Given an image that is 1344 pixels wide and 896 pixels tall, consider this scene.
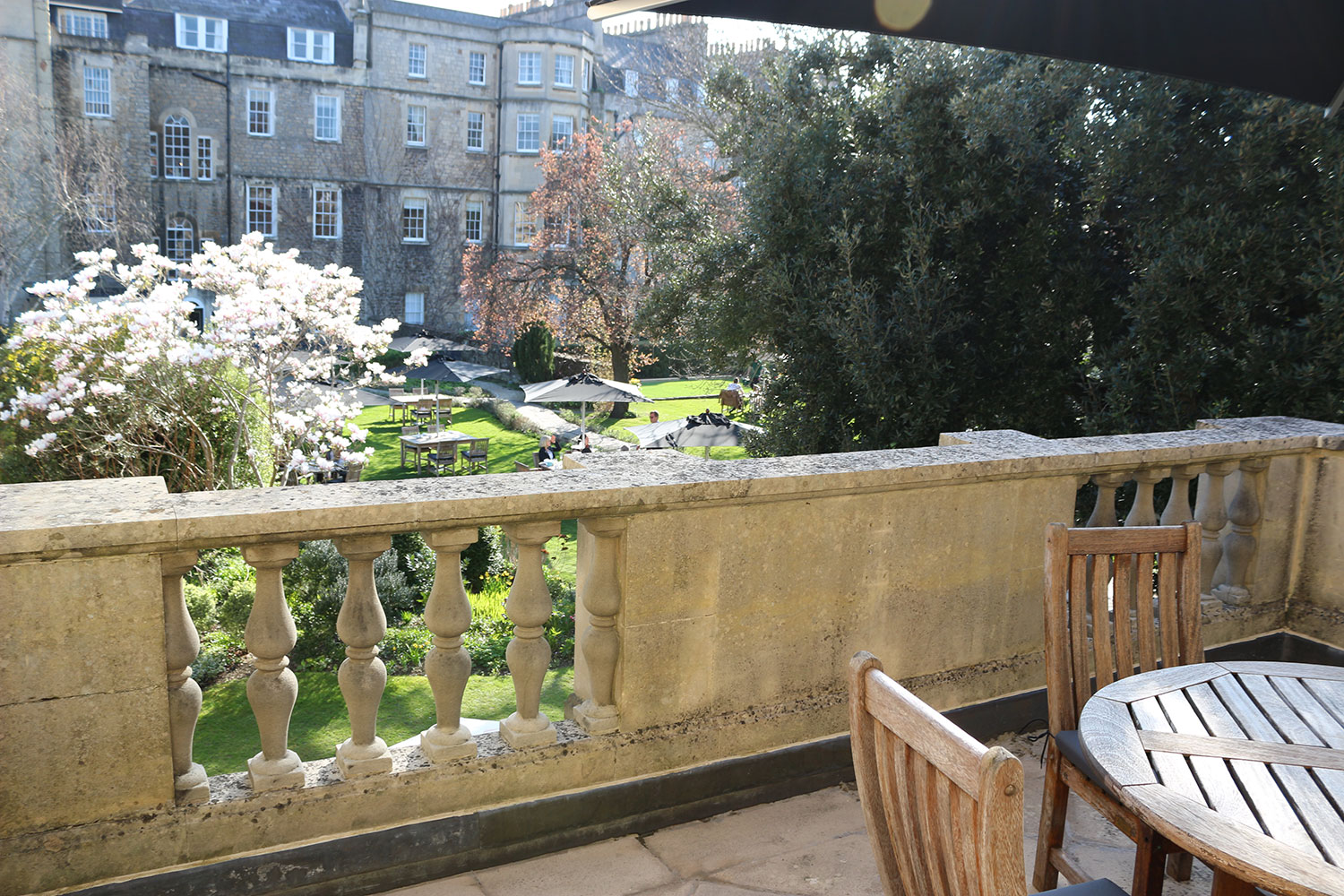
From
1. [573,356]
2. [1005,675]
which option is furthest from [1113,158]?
[573,356]

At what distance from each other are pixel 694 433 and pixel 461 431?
8.25m

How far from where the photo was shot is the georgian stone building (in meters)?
30.5

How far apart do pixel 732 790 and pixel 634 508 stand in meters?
1.08

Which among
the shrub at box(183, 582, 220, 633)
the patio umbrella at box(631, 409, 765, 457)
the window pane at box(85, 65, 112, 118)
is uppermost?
the window pane at box(85, 65, 112, 118)

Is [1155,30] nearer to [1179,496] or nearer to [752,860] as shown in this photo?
[1179,496]

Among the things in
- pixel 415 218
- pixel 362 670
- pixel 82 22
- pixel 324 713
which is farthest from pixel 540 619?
pixel 82 22

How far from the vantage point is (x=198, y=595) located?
356 inches

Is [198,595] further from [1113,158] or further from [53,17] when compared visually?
[53,17]

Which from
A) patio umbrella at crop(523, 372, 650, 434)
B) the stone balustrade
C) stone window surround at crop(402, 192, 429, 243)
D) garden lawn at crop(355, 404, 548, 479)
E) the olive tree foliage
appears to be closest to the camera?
the stone balustrade

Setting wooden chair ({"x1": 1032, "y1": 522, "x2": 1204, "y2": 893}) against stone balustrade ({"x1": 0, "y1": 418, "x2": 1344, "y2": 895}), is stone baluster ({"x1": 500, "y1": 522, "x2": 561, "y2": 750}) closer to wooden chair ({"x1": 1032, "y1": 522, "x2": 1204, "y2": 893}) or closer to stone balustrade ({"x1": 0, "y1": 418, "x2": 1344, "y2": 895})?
stone balustrade ({"x1": 0, "y1": 418, "x2": 1344, "y2": 895})

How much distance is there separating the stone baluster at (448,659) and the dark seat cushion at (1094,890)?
160 centimetres

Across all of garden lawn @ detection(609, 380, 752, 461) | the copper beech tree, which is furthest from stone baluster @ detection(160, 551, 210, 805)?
the copper beech tree

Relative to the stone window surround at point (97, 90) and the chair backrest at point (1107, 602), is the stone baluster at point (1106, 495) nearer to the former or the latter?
the chair backrest at point (1107, 602)

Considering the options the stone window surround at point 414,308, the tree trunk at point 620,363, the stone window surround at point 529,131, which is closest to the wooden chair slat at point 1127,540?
the tree trunk at point 620,363
